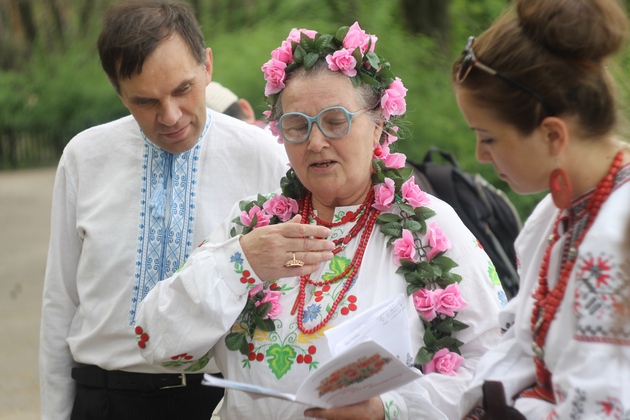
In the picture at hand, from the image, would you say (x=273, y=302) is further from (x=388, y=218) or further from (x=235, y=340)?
(x=388, y=218)

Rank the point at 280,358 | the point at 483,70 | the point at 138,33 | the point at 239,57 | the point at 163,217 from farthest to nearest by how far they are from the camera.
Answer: the point at 239,57, the point at 163,217, the point at 138,33, the point at 280,358, the point at 483,70

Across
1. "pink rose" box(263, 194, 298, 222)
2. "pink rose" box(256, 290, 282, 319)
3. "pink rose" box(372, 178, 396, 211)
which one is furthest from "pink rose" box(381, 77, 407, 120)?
"pink rose" box(256, 290, 282, 319)

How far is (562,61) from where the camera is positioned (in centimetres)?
207

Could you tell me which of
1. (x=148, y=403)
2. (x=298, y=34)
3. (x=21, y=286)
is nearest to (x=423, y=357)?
(x=298, y=34)

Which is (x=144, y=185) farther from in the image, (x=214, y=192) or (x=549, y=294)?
(x=549, y=294)

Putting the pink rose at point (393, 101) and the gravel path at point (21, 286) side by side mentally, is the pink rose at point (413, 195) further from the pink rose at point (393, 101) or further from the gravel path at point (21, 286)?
the gravel path at point (21, 286)

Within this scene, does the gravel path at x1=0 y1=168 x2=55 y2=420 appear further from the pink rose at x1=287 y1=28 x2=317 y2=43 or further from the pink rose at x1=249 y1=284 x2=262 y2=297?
the pink rose at x1=287 y1=28 x2=317 y2=43

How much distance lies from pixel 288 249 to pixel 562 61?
42.2 inches

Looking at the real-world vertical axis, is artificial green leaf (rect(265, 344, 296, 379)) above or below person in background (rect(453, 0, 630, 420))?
below

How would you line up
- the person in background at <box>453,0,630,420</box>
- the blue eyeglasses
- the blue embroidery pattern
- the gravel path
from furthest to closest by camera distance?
1. the gravel path
2. the blue embroidery pattern
3. the blue eyeglasses
4. the person in background at <box>453,0,630,420</box>

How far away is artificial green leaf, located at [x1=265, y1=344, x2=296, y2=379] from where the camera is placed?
2791 mm

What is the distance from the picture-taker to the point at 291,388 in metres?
2.77

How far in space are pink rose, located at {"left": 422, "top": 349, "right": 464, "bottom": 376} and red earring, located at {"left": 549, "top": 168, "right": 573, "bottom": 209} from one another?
762mm

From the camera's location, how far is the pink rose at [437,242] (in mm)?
2824
